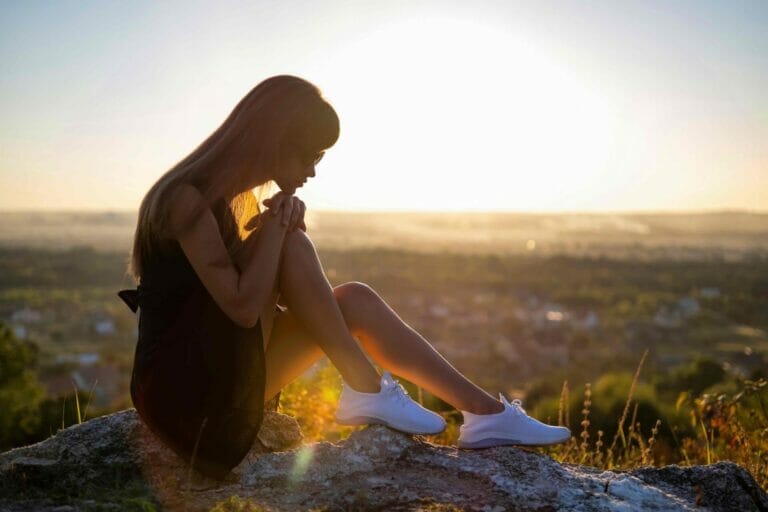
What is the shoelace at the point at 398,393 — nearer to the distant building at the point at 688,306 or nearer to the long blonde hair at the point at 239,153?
the long blonde hair at the point at 239,153

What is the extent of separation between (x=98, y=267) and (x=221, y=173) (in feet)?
168

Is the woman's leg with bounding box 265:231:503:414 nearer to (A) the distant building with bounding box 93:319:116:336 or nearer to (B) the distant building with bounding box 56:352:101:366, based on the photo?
(B) the distant building with bounding box 56:352:101:366

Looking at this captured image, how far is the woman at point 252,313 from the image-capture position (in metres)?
2.85

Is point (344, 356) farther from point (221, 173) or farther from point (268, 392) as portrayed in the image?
point (221, 173)

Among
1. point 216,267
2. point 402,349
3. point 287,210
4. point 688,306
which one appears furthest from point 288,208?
point 688,306

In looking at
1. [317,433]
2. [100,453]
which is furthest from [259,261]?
[317,433]

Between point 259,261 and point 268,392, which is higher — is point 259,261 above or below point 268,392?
above

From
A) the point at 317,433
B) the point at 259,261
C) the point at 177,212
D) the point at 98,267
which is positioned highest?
the point at 177,212

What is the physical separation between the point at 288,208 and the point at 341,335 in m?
0.58

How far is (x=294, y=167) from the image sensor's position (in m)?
3.19

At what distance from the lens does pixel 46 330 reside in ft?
148

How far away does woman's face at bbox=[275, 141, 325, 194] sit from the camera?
3.16 meters

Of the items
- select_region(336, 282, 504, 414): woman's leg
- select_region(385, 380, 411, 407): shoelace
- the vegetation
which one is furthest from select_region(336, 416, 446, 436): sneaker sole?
the vegetation

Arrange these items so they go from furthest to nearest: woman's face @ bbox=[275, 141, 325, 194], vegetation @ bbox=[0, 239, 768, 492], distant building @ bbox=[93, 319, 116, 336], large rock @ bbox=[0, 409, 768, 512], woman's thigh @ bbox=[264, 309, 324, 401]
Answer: distant building @ bbox=[93, 319, 116, 336] → vegetation @ bbox=[0, 239, 768, 492] → woman's thigh @ bbox=[264, 309, 324, 401] → woman's face @ bbox=[275, 141, 325, 194] → large rock @ bbox=[0, 409, 768, 512]
